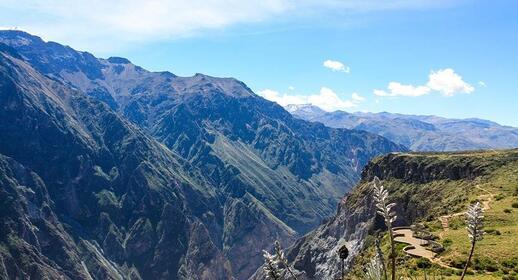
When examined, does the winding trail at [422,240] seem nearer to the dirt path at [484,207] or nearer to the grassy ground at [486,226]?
the dirt path at [484,207]

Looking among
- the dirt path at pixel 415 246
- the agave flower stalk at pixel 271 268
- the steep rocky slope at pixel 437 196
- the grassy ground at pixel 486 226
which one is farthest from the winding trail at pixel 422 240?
the agave flower stalk at pixel 271 268

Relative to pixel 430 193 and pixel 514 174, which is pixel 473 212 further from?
pixel 430 193

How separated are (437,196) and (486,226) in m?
58.4

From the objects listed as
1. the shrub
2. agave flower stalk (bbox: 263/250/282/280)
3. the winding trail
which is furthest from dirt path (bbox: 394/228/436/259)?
agave flower stalk (bbox: 263/250/282/280)

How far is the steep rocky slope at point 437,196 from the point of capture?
2640 inches

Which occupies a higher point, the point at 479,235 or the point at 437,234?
the point at 479,235

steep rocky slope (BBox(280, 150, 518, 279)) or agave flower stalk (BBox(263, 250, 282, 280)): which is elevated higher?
agave flower stalk (BBox(263, 250, 282, 280))

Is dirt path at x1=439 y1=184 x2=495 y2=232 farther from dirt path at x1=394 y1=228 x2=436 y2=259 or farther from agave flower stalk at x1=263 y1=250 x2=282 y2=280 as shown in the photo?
agave flower stalk at x1=263 y1=250 x2=282 y2=280

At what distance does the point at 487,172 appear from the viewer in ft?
414

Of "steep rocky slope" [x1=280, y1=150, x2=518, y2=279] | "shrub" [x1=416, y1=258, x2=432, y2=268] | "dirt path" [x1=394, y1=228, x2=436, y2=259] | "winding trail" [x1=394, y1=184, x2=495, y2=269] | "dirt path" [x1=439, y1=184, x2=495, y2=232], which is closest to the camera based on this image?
"shrub" [x1=416, y1=258, x2=432, y2=268]

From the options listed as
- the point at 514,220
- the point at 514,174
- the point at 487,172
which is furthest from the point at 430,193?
the point at 514,220

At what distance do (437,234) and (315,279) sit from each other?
13259 centimetres

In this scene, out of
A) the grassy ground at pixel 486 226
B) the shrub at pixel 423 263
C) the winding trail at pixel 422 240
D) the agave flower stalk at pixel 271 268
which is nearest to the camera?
the agave flower stalk at pixel 271 268

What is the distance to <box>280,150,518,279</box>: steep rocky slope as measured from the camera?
67.1 metres
